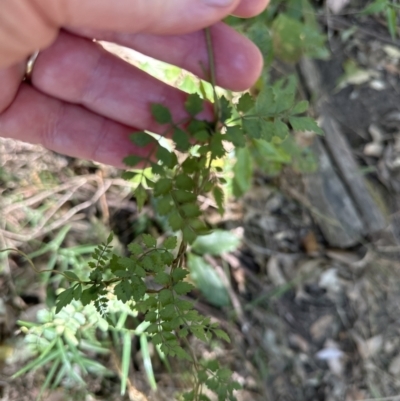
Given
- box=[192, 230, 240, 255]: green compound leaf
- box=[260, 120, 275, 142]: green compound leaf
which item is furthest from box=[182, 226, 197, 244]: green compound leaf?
box=[192, 230, 240, 255]: green compound leaf

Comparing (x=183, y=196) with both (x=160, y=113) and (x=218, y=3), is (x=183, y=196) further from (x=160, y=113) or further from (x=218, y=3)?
(x=218, y=3)

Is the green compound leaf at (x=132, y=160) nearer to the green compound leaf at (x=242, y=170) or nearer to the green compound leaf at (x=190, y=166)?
the green compound leaf at (x=190, y=166)

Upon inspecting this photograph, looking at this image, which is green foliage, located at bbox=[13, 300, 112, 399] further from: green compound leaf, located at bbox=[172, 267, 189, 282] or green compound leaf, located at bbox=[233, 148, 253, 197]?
green compound leaf, located at bbox=[233, 148, 253, 197]

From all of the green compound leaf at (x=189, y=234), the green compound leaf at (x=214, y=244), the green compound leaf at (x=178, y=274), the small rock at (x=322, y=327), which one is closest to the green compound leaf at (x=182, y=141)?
the green compound leaf at (x=189, y=234)

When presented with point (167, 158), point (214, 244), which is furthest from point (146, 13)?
point (214, 244)

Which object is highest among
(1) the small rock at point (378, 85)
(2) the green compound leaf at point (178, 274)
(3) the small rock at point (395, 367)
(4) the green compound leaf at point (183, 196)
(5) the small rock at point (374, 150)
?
(4) the green compound leaf at point (183, 196)
